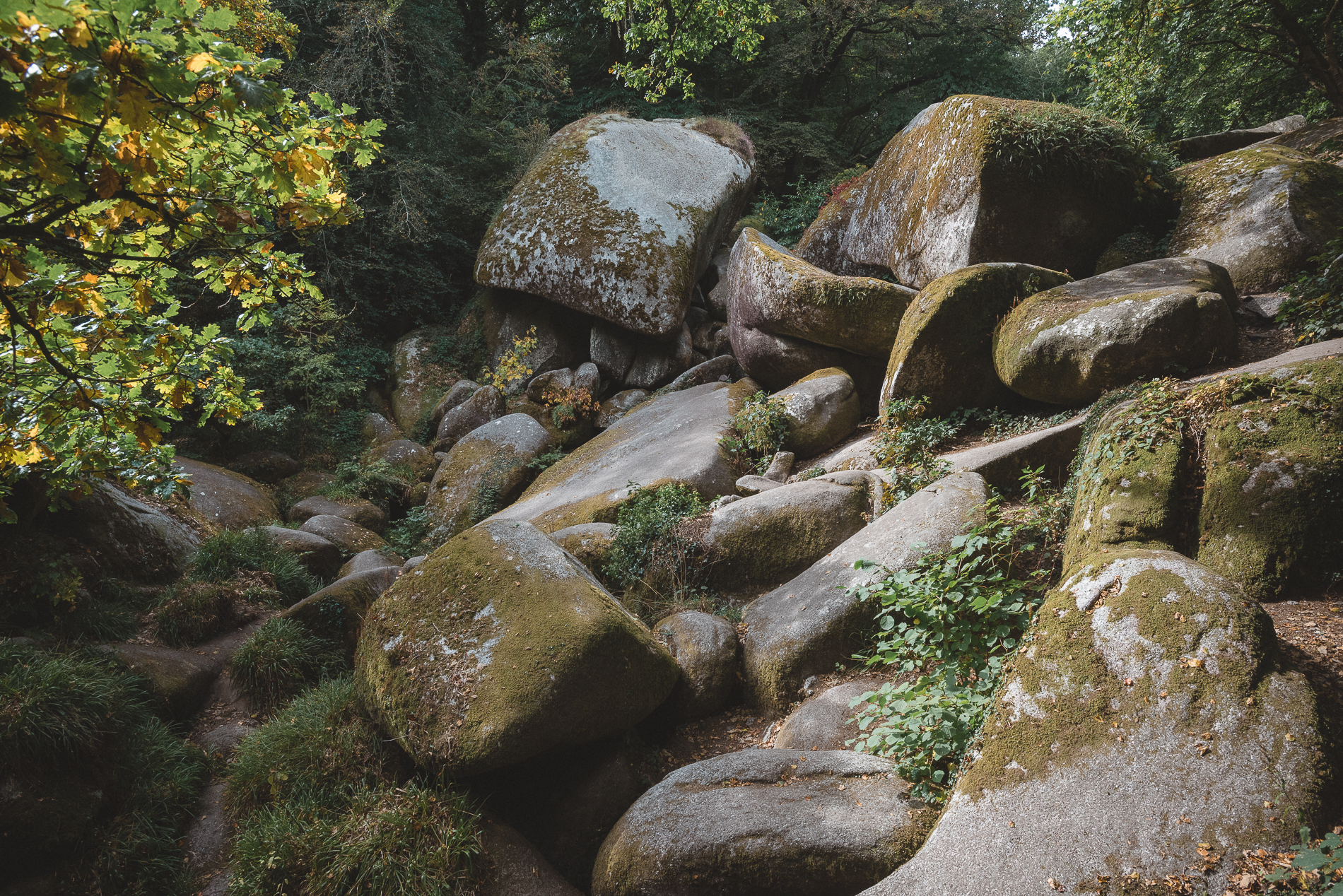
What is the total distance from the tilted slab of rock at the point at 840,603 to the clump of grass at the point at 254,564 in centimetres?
510

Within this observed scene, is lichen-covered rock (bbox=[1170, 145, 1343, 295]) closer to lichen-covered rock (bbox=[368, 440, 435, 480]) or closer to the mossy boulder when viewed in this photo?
the mossy boulder

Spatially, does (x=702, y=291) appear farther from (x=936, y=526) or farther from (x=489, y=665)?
(x=489, y=665)

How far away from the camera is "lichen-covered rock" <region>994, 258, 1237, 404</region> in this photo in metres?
4.54

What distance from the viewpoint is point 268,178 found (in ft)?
6.83

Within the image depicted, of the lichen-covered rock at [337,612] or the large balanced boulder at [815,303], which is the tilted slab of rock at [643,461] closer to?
the large balanced boulder at [815,303]

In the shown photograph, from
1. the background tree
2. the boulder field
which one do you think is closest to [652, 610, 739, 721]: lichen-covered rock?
the boulder field

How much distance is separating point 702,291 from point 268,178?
10433mm

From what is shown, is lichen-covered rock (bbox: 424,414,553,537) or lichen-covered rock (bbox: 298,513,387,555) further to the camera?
lichen-covered rock (bbox: 424,414,553,537)

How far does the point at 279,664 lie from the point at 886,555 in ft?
15.9

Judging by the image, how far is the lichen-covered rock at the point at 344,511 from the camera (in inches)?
352

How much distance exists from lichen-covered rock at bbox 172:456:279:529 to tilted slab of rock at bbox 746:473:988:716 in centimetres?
704

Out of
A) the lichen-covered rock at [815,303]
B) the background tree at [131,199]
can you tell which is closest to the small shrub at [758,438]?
the lichen-covered rock at [815,303]

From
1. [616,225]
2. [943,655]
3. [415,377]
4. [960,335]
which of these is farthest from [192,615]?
[616,225]

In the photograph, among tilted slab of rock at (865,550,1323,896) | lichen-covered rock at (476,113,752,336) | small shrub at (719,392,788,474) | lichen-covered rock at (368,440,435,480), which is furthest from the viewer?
lichen-covered rock at (368,440,435,480)
